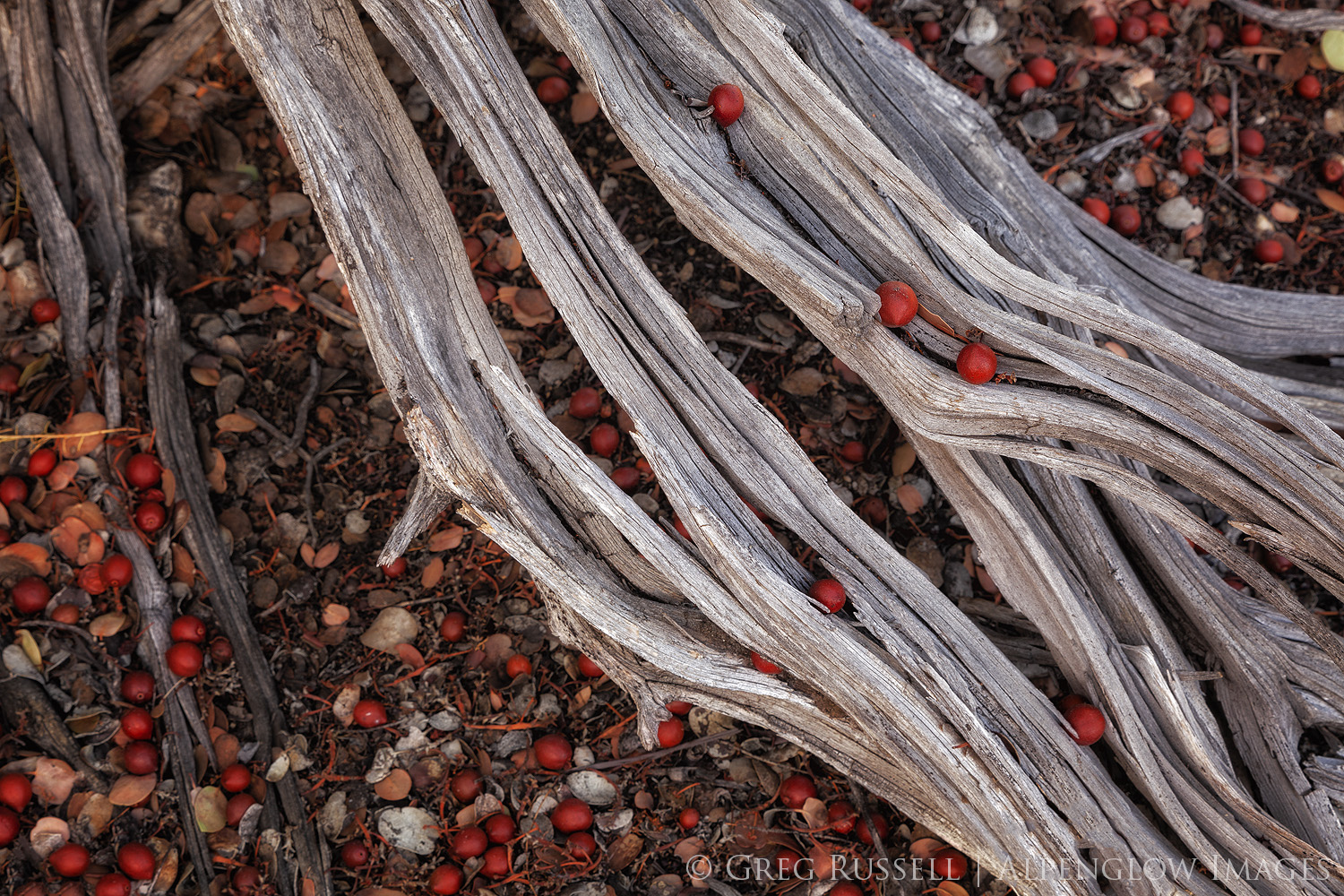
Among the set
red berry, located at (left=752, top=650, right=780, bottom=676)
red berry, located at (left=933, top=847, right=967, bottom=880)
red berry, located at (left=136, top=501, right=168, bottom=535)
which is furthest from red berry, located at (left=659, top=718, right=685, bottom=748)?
red berry, located at (left=136, top=501, right=168, bottom=535)

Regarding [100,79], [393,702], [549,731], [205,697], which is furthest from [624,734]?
[100,79]

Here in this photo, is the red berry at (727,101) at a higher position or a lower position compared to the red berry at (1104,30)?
higher

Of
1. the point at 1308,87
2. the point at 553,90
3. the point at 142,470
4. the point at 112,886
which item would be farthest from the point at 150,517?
the point at 1308,87

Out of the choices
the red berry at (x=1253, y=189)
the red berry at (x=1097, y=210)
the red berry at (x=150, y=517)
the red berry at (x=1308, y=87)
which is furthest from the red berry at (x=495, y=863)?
the red berry at (x=1308, y=87)

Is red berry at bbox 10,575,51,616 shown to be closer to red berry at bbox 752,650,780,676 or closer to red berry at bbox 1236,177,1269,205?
red berry at bbox 752,650,780,676

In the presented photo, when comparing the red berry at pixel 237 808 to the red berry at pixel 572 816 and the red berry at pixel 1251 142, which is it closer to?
the red berry at pixel 572 816

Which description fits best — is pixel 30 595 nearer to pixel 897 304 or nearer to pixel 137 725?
pixel 137 725
